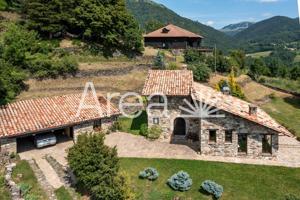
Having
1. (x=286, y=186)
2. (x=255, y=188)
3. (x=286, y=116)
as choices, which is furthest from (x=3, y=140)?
(x=286, y=116)

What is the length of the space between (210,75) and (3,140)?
36.3 m

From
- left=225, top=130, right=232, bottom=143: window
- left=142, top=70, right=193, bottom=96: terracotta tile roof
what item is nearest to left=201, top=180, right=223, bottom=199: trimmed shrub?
left=225, top=130, right=232, bottom=143: window

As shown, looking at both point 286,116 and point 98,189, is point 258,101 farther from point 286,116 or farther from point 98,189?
point 98,189

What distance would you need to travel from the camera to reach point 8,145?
95.2 ft

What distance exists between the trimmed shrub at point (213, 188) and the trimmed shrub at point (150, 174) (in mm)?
3718

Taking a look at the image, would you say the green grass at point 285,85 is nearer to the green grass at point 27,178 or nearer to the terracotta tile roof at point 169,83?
the terracotta tile roof at point 169,83

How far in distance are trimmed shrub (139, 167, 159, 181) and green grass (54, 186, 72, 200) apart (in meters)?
5.58

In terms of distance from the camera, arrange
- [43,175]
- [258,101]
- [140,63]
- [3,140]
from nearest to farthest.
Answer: [43,175], [3,140], [258,101], [140,63]

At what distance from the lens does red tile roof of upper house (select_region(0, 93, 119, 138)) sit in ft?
97.5

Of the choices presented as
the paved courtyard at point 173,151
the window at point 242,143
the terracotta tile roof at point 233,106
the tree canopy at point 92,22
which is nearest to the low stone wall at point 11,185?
the paved courtyard at point 173,151

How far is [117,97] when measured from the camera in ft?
149

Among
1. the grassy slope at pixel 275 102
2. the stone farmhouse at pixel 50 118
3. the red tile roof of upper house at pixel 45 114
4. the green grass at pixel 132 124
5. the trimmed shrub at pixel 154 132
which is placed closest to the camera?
the stone farmhouse at pixel 50 118

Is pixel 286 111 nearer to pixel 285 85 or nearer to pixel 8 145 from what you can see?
pixel 285 85

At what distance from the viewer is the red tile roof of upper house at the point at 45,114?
29719 millimetres
